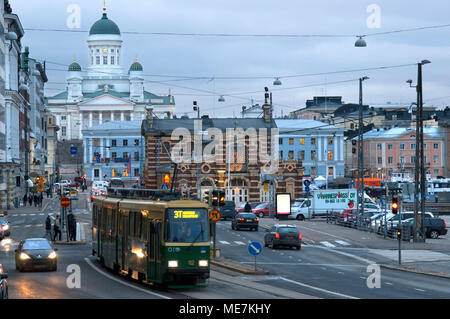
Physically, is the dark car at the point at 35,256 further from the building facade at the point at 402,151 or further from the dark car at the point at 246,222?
the building facade at the point at 402,151

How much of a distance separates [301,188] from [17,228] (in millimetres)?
39462

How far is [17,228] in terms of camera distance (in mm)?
64188

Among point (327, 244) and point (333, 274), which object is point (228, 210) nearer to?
point (327, 244)

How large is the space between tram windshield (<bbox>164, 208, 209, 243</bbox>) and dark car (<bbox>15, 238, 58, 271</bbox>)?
830 cm

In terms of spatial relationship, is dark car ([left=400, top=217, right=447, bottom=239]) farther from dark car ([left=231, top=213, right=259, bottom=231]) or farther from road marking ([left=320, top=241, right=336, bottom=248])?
dark car ([left=231, top=213, right=259, bottom=231])

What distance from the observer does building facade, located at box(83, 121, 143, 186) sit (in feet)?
500

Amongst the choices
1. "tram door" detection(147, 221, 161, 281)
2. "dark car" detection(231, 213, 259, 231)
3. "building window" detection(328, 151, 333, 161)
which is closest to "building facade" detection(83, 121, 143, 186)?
"building window" detection(328, 151, 333, 161)

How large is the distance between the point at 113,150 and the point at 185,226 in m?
128

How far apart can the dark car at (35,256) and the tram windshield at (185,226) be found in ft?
27.2

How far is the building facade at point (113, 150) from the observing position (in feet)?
500

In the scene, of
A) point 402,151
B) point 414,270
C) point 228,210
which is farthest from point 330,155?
point 414,270

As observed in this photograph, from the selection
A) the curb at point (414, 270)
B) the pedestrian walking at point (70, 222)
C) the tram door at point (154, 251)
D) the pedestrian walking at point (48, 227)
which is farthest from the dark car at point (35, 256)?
the pedestrian walking at point (48, 227)

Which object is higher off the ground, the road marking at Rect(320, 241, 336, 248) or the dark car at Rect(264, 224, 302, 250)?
the dark car at Rect(264, 224, 302, 250)

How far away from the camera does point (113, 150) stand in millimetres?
155625
